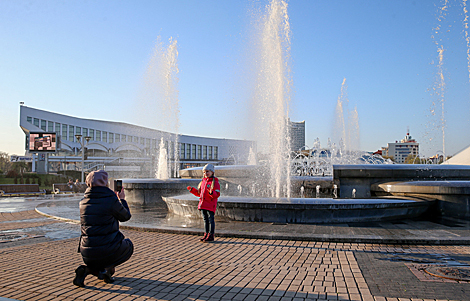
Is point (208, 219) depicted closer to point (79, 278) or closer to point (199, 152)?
point (79, 278)

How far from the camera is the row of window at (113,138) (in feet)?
191

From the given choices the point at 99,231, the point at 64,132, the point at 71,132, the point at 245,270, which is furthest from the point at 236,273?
the point at 71,132

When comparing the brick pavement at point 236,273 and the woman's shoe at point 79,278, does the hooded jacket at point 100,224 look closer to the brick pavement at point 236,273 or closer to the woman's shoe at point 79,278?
the woman's shoe at point 79,278

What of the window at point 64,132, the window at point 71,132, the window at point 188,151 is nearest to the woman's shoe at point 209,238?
the window at point 64,132

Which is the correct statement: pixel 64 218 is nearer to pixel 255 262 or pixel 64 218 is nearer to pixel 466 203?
pixel 255 262

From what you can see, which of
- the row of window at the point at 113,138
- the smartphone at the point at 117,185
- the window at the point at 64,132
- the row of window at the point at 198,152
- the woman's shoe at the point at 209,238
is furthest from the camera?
the row of window at the point at 198,152

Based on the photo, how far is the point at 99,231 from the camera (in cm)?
409

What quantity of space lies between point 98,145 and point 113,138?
12.5ft

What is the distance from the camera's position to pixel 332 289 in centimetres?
396

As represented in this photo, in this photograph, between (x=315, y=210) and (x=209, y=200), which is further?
(x=315, y=210)

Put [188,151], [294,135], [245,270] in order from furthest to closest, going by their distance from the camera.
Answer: [188,151], [294,135], [245,270]

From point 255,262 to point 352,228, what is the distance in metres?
3.17

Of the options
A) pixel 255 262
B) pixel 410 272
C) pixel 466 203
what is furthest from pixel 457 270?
pixel 466 203

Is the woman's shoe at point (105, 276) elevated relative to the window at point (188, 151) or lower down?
lower down
